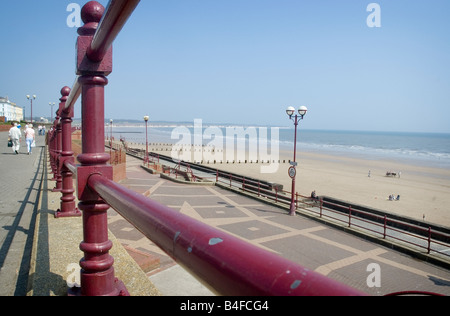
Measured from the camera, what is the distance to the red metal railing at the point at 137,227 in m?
0.61

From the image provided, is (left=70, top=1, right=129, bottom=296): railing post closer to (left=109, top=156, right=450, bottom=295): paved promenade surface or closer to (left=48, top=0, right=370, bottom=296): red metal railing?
(left=48, top=0, right=370, bottom=296): red metal railing

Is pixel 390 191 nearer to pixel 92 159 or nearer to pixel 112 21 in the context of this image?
pixel 92 159

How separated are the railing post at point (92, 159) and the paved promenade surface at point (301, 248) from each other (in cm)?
448

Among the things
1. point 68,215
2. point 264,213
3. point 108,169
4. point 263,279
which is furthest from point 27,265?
point 264,213

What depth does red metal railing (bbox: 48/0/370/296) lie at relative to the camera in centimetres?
61

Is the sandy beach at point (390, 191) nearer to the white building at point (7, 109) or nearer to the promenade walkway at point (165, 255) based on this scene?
the promenade walkway at point (165, 255)

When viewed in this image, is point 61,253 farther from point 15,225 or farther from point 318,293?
point 318,293

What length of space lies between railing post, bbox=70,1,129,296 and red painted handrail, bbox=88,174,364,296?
1.05 meters

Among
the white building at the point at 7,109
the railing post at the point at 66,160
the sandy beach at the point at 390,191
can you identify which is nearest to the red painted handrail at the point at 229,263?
the railing post at the point at 66,160

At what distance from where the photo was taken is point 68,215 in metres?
5.07

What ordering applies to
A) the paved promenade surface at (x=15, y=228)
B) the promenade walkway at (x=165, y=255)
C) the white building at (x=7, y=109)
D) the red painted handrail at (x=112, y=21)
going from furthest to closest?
the white building at (x=7, y=109) → the paved promenade surface at (x=15, y=228) → the promenade walkway at (x=165, y=255) → the red painted handrail at (x=112, y=21)

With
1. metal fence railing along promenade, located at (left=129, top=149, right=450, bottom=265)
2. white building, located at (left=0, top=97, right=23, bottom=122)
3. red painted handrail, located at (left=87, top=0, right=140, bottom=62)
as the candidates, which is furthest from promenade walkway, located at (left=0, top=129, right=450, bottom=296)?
white building, located at (left=0, top=97, right=23, bottom=122)

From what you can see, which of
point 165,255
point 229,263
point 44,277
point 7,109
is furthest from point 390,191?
point 7,109

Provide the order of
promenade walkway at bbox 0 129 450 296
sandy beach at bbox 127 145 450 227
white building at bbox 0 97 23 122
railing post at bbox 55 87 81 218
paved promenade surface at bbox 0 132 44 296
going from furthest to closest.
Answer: white building at bbox 0 97 23 122
sandy beach at bbox 127 145 450 227
railing post at bbox 55 87 81 218
paved promenade surface at bbox 0 132 44 296
promenade walkway at bbox 0 129 450 296
